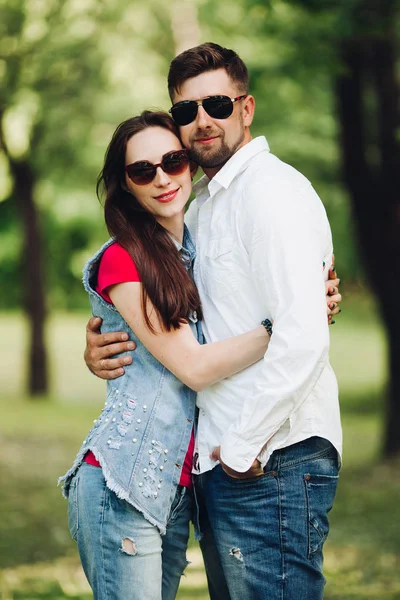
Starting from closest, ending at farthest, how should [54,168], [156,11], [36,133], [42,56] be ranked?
[42,56] → [36,133] → [54,168] → [156,11]

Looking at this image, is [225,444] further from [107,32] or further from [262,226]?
[107,32]

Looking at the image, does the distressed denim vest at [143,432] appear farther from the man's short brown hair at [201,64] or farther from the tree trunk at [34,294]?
the tree trunk at [34,294]

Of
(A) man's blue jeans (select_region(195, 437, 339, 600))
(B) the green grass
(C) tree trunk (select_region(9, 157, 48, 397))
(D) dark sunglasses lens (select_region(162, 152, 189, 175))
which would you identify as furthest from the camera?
(C) tree trunk (select_region(9, 157, 48, 397))

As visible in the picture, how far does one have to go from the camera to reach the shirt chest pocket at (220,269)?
2.85m

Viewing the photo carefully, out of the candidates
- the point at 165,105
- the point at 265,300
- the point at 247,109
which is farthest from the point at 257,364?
the point at 165,105

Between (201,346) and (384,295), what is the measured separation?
280 inches

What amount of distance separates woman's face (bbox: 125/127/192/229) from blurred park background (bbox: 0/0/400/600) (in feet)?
10.3

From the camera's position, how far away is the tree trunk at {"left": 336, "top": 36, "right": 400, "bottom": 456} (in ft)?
30.4

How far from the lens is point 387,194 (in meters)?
9.41

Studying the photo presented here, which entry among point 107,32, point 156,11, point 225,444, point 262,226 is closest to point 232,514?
point 225,444

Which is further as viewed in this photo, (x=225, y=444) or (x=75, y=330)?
(x=75, y=330)

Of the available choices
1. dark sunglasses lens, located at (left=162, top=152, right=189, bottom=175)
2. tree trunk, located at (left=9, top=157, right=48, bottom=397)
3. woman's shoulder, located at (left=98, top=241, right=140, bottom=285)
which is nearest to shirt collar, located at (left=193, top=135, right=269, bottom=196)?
dark sunglasses lens, located at (left=162, top=152, right=189, bottom=175)

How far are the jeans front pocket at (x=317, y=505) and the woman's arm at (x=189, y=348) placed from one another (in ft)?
1.42

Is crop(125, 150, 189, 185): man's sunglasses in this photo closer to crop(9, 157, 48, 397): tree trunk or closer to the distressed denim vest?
the distressed denim vest
